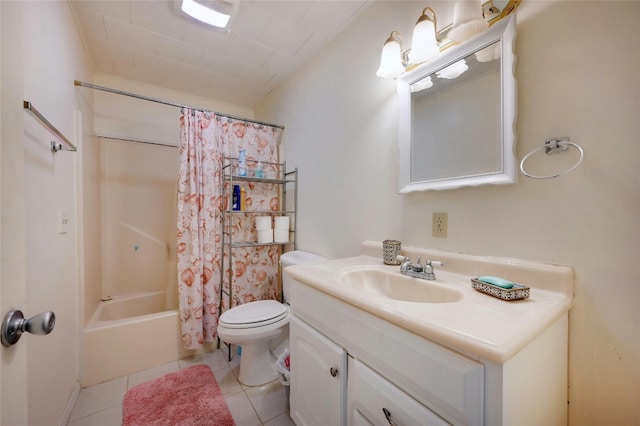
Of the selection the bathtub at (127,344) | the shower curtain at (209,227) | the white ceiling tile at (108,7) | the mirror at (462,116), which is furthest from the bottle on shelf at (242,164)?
the mirror at (462,116)

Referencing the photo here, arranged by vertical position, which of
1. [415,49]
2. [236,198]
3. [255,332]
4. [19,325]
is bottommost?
[255,332]

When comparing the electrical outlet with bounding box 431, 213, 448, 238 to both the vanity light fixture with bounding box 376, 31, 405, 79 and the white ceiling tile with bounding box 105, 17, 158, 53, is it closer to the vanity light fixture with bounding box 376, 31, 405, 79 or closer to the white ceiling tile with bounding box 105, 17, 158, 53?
the vanity light fixture with bounding box 376, 31, 405, 79

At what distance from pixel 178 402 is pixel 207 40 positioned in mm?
2357

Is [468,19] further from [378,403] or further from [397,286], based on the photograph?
[378,403]

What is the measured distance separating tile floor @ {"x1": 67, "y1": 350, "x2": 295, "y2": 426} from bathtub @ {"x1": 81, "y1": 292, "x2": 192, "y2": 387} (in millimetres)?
60

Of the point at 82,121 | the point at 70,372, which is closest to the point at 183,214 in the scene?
the point at 82,121

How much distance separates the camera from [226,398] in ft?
4.99

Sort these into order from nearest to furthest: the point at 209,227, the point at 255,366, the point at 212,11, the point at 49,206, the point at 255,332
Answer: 1. the point at 49,206
2. the point at 212,11
3. the point at 255,332
4. the point at 255,366
5. the point at 209,227

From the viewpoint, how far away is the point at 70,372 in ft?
4.77

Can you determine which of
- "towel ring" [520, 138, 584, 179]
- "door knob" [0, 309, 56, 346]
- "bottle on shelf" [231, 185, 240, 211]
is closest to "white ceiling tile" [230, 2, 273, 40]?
"bottle on shelf" [231, 185, 240, 211]

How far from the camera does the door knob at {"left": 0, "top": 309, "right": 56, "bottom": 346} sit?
0.46m

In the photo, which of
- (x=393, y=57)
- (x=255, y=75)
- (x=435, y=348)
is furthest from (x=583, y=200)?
(x=255, y=75)

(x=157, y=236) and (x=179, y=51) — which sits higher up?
(x=179, y=51)

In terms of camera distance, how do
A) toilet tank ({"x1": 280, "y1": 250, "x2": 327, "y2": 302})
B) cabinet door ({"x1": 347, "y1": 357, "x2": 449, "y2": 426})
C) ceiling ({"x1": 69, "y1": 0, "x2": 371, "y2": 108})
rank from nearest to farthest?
cabinet door ({"x1": 347, "y1": 357, "x2": 449, "y2": 426}) → ceiling ({"x1": 69, "y1": 0, "x2": 371, "y2": 108}) → toilet tank ({"x1": 280, "y1": 250, "x2": 327, "y2": 302})
